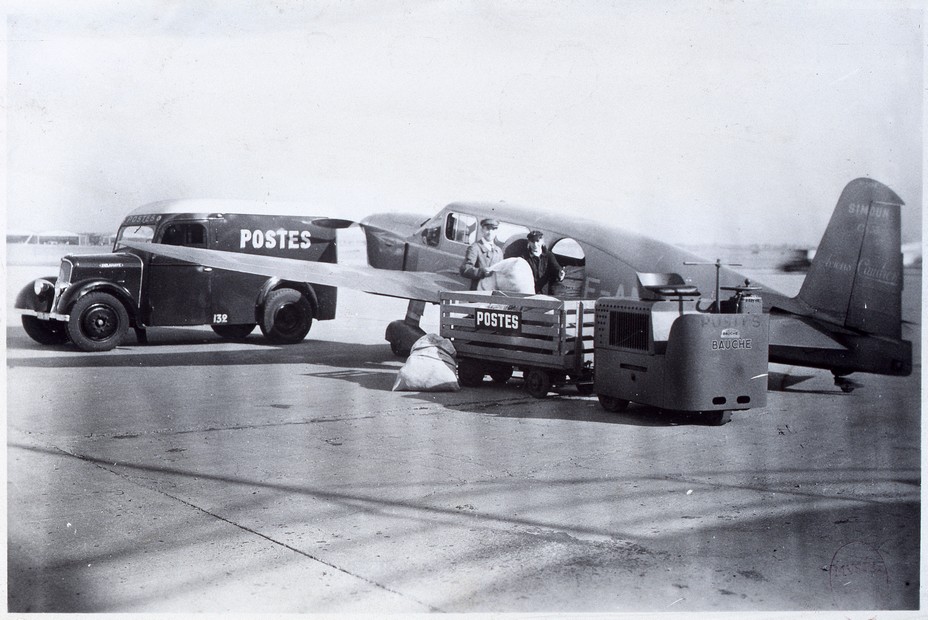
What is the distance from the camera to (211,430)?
6.39m

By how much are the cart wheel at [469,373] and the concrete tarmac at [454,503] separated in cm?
60

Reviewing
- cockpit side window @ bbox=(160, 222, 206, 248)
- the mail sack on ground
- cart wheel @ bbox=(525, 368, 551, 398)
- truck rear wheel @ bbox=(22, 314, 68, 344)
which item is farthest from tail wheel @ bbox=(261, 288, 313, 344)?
cart wheel @ bbox=(525, 368, 551, 398)

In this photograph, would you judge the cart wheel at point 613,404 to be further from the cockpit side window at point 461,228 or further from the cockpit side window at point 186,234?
the cockpit side window at point 186,234

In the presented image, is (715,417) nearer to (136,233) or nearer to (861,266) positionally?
(861,266)

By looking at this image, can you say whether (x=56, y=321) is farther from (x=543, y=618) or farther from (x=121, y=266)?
(x=543, y=618)

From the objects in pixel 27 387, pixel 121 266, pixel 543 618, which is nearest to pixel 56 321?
pixel 121 266

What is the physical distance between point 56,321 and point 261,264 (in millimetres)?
3574

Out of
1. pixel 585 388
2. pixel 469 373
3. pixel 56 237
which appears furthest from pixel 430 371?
pixel 56 237

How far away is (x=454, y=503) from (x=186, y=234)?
331 inches

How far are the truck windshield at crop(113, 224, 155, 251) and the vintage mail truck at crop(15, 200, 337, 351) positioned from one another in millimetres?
14

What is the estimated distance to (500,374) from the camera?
28.3 ft

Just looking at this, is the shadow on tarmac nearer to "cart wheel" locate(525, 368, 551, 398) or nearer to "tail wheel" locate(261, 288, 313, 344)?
"cart wheel" locate(525, 368, 551, 398)

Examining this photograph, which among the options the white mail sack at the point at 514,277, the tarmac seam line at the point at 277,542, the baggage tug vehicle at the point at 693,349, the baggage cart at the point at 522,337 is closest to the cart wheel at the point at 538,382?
the baggage cart at the point at 522,337

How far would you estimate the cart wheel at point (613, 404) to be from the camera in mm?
7180
